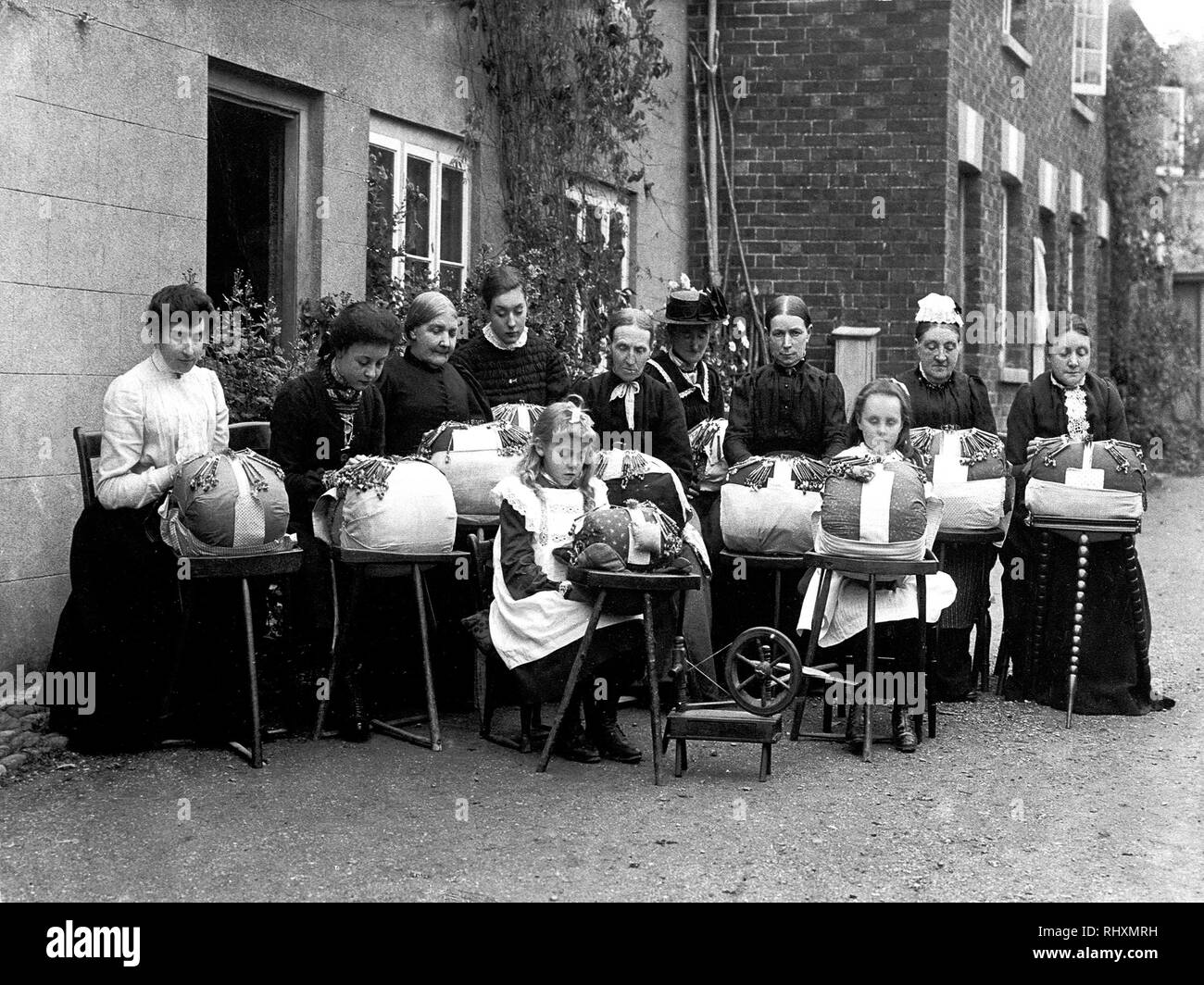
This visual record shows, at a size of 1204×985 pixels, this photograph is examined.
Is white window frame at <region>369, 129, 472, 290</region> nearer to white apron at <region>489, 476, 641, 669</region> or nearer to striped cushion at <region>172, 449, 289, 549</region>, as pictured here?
white apron at <region>489, 476, 641, 669</region>

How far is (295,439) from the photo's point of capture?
6.31 metres

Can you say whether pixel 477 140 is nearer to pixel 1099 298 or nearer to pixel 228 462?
pixel 228 462

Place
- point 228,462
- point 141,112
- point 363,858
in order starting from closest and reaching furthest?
point 363,858 < point 228,462 < point 141,112

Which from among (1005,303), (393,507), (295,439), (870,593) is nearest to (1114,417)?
(870,593)

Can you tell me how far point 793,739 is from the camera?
655 centimetres

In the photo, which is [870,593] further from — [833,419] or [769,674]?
[833,419]

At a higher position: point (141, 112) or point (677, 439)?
point (141, 112)

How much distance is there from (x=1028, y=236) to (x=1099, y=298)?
538cm

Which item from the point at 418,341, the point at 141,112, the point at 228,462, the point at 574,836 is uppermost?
the point at 141,112

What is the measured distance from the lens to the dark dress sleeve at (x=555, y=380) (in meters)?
7.30

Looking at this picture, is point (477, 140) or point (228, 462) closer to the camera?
point (228, 462)

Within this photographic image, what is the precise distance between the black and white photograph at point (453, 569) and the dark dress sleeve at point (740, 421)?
2 centimetres
